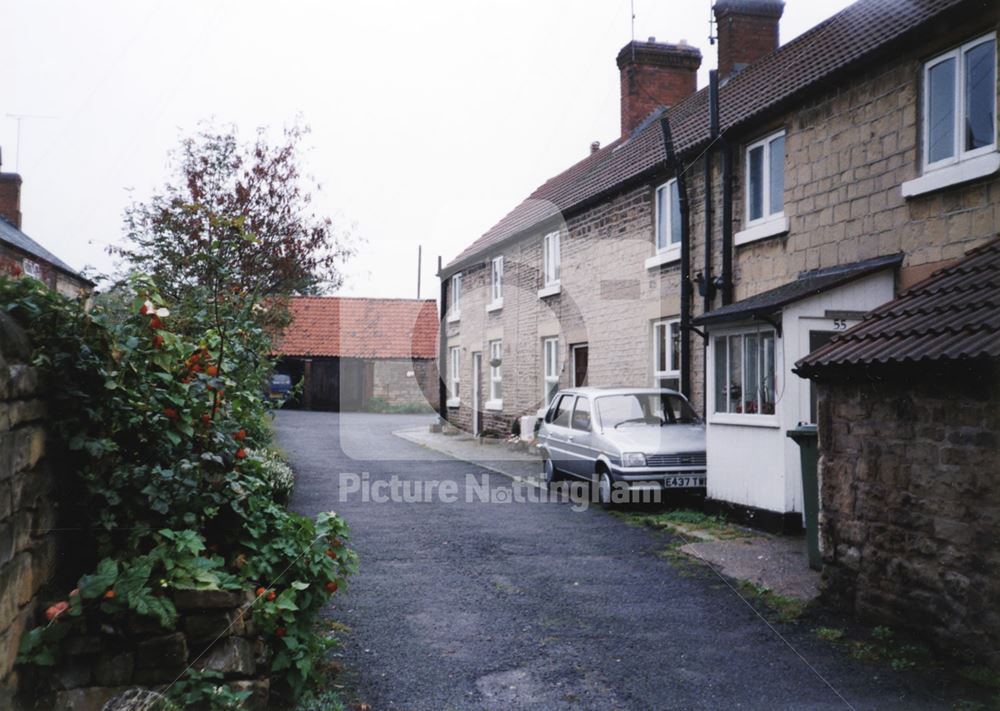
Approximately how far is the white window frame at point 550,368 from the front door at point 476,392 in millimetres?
4677

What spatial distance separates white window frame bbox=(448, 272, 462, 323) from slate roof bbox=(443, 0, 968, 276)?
18.1ft

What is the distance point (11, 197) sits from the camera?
29797 millimetres

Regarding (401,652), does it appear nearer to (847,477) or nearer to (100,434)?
(100,434)

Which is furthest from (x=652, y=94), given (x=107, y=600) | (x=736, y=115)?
(x=107, y=600)

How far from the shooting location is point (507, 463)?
16.9m

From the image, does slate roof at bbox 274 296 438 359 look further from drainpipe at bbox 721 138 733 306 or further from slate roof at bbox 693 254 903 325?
slate roof at bbox 693 254 903 325

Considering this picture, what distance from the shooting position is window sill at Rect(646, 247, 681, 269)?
13.5 metres

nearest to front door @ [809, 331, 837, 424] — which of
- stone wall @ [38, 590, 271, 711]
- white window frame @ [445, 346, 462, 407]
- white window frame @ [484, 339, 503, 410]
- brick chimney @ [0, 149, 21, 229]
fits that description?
stone wall @ [38, 590, 271, 711]

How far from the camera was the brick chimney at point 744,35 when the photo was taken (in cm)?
1573

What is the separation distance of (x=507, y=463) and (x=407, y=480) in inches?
115

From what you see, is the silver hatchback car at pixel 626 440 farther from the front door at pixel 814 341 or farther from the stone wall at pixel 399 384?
the stone wall at pixel 399 384

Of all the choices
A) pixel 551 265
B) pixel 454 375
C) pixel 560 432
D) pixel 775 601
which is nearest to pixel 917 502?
pixel 775 601

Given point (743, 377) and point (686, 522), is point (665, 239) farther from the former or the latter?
point (686, 522)

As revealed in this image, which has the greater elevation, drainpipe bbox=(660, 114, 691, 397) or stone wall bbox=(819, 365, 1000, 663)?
drainpipe bbox=(660, 114, 691, 397)
